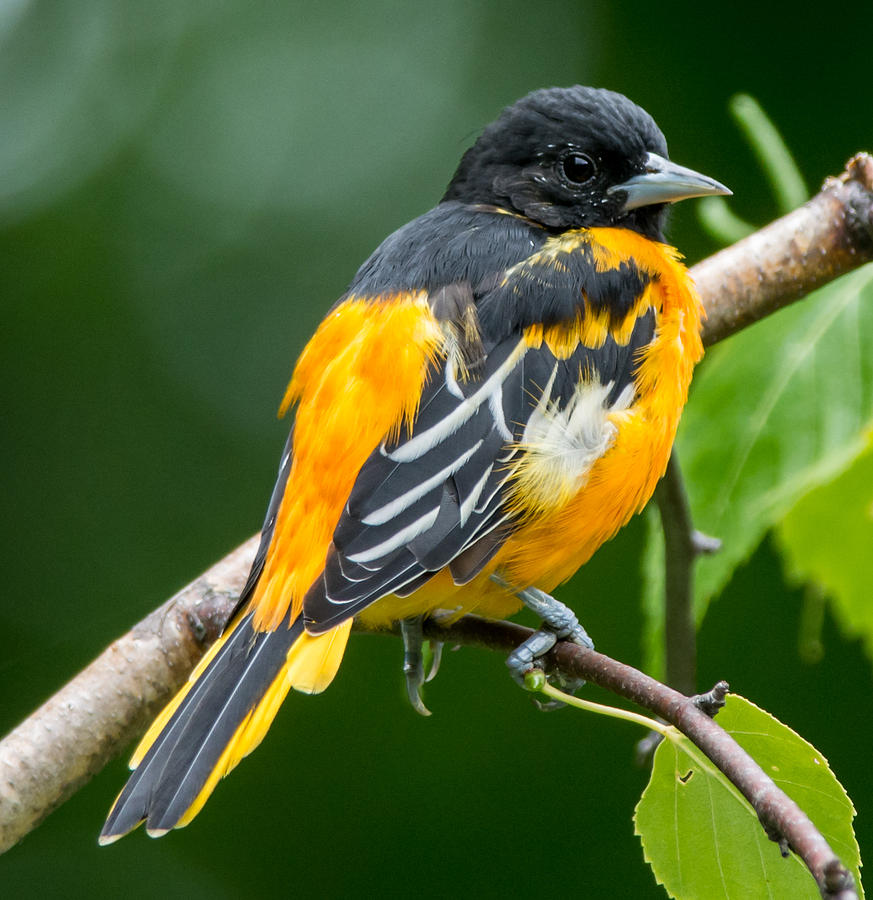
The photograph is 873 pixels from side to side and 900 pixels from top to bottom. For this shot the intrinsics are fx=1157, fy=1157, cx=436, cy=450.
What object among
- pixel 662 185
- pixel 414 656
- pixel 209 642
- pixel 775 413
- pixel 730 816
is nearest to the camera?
pixel 730 816

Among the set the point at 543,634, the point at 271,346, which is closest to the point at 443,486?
the point at 543,634

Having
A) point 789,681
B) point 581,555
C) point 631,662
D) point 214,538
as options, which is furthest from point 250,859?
point 581,555

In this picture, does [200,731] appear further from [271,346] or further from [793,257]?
[271,346]

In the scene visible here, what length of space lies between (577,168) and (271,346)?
442cm

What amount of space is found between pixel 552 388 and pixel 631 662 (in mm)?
2707

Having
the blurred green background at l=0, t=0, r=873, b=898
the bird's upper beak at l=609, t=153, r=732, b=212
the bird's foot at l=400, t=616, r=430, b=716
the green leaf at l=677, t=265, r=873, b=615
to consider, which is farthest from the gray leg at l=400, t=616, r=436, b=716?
the blurred green background at l=0, t=0, r=873, b=898

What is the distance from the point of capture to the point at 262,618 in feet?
7.23

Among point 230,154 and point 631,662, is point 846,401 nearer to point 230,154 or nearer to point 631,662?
point 631,662

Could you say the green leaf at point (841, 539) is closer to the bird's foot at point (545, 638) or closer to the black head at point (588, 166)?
the bird's foot at point (545, 638)

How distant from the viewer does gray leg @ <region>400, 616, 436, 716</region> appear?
8.11 feet

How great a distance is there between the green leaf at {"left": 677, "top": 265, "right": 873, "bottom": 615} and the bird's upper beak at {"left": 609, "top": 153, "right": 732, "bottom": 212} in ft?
1.37

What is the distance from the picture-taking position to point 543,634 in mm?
2078

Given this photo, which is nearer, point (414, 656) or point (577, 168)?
point (414, 656)

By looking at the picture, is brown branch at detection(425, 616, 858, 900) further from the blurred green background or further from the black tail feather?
the blurred green background
